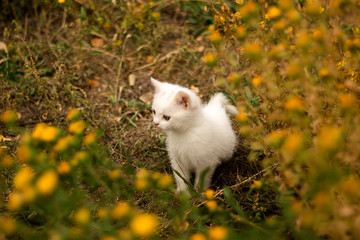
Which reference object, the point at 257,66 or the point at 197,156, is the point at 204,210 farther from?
the point at 257,66

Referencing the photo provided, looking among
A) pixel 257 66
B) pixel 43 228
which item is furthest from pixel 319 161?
pixel 43 228

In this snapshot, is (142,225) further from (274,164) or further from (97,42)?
(97,42)

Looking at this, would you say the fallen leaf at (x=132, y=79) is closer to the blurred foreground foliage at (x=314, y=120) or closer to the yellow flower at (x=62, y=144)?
the blurred foreground foliage at (x=314, y=120)

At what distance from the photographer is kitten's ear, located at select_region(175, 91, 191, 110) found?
1.57 metres

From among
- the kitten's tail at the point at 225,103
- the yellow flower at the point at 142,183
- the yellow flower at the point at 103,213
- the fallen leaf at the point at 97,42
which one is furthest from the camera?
the fallen leaf at the point at 97,42

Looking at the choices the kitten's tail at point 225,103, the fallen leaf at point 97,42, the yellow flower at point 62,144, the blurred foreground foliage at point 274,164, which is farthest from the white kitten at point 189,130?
the fallen leaf at point 97,42

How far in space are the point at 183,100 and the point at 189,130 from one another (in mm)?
210

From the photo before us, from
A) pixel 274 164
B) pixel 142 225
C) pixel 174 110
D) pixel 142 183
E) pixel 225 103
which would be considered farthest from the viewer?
pixel 225 103

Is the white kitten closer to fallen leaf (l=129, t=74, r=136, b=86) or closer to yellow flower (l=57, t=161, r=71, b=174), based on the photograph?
yellow flower (l=57, t=161, r=71, b=174)

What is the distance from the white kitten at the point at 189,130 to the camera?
164 cm

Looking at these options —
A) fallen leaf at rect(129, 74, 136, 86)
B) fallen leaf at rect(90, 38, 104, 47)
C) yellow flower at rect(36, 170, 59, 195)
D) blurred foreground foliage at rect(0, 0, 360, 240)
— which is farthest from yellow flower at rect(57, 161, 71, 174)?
fallen leaf at rect(90, 38, 104, 47)

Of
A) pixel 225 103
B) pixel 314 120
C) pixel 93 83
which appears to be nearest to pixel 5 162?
pixel 314 120

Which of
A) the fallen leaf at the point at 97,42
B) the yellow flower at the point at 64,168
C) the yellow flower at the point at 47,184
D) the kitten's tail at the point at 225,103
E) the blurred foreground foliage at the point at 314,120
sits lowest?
the fallen leaf at the point at 97,42

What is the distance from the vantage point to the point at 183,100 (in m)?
1.61
